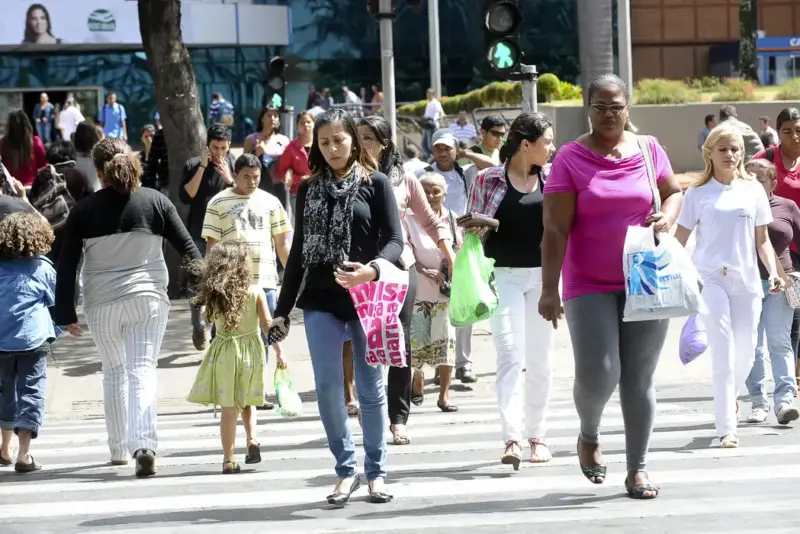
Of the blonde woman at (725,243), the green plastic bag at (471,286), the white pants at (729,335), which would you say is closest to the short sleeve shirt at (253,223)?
the green plastic bag at (471,286)

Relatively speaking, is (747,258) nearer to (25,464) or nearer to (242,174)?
(242,174)

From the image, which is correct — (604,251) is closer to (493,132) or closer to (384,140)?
(384,140)

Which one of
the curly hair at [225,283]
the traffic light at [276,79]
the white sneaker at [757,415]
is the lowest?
the white sneaker at [757,415]

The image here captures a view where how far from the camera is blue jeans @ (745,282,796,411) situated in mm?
9586

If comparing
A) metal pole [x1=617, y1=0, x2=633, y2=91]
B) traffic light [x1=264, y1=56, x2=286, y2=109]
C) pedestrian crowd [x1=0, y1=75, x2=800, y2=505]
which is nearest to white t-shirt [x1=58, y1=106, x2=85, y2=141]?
traffic light [x1=264, y1=56, x2=286, y2=109]

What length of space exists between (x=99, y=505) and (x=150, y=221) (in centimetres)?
179

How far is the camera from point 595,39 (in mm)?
16844

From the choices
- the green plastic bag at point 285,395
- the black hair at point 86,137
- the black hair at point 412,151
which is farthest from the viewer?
the black hair at point 412,151

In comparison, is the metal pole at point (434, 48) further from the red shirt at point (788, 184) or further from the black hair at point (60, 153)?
the red shirt at point (788, 184)

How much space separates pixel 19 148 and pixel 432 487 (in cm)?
775

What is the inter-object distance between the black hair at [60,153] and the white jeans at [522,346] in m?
7.63

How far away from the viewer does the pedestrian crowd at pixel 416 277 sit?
22.1ft

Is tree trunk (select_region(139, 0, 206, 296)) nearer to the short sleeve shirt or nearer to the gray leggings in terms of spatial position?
the short sleeve shirt

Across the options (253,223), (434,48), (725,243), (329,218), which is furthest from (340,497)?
(434,48)
